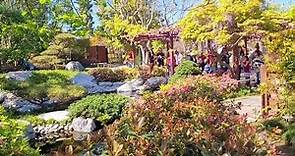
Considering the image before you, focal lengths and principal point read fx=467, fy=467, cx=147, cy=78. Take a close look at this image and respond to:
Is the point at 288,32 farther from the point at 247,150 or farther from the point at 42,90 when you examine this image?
the point at 42,90

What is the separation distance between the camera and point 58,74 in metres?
15.7

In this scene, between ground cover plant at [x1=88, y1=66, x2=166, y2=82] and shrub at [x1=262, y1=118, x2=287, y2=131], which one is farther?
ground cover plant at [x1=88, y1=66, x2=166, y2=82]

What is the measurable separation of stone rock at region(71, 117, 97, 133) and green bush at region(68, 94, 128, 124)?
17 cm

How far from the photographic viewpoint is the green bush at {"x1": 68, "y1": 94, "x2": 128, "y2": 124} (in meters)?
10.2

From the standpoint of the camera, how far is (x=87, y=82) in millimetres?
19031

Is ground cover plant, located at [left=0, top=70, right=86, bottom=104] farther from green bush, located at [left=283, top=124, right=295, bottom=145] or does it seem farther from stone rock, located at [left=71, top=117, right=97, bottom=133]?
green bush, located at [left=283, top=124, right=295, bottom=145]

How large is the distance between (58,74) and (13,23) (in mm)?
2520

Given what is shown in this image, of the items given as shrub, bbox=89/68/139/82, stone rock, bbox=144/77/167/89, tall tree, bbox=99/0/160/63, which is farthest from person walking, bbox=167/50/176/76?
tall tree, bbox=99/0/160/63

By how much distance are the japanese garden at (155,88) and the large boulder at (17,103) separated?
1.3 inches

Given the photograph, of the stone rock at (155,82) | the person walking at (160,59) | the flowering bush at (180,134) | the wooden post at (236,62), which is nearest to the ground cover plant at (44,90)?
the stone rock at (155,82)

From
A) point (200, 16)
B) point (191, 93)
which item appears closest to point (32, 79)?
point (200, 16)

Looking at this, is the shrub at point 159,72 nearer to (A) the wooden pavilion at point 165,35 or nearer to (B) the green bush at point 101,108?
(A) the wooden pavilion at point 165,35

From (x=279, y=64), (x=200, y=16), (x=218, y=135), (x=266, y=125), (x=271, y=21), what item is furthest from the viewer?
(x=200, y=16)

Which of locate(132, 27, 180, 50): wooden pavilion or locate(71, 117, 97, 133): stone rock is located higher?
locate(132, 27, 180, 50): wooden pavilion
